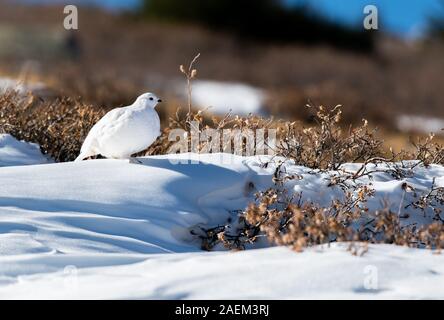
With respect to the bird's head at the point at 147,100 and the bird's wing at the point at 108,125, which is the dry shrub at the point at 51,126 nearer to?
the bird's wing at the point at 108,125

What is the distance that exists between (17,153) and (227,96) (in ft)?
51.8

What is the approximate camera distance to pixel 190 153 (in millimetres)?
7055

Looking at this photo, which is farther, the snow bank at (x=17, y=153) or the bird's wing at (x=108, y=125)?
the snow bank at (x=17, y=153)

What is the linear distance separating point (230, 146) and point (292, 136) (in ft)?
1.58

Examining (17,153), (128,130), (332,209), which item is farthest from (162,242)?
(17,153)

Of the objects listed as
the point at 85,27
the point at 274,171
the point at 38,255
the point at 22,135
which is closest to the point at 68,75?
the point at 22,135

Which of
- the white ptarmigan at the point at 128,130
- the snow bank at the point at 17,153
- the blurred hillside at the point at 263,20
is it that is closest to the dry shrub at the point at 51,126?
the snow bank at the point at 17,153

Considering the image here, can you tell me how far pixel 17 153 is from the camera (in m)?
7.23

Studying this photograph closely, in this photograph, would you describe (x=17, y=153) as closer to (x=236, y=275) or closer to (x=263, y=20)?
(x=236, y=275)

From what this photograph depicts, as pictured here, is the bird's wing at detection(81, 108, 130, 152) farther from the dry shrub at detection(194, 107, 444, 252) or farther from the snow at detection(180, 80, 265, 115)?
the snow at detection(180, 80, 265, 115)

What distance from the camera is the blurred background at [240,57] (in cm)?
2055

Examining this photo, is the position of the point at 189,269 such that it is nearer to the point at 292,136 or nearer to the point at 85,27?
the point at 292,136

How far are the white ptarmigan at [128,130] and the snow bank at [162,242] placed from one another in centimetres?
13

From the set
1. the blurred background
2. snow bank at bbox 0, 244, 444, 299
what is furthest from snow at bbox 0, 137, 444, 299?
the blurred background
